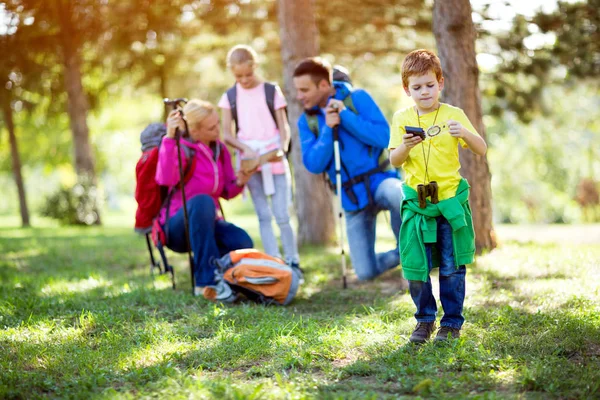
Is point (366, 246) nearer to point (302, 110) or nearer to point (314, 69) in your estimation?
point (314, 69)

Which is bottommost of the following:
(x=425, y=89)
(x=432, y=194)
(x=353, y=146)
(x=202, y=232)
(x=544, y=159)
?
(x=544, y=159)

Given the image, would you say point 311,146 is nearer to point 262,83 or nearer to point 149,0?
point 262,83

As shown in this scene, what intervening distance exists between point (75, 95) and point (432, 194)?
14.6 m

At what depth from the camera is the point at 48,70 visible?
59.8ft

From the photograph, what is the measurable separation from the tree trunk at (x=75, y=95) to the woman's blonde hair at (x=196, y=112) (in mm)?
11824

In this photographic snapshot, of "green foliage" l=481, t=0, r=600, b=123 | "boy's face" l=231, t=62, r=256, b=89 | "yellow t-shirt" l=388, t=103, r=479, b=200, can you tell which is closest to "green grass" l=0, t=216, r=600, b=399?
"yellow t-shirt" l=388, t=103, r=479, b=200

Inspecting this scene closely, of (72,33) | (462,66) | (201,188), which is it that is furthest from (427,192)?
(72,33)

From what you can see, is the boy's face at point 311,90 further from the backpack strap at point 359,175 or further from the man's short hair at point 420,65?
the man's short hair at point 420,65

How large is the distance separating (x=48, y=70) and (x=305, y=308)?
1504cm

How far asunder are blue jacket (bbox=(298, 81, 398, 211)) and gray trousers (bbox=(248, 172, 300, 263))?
0.58 metres

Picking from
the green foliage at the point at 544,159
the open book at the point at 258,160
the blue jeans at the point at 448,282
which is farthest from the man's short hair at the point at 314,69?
the green foliage at the point at 544,159

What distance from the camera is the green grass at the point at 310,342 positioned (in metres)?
3.35

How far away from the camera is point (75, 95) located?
16.9 meters

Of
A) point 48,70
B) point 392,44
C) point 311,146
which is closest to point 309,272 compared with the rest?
point 311,146
